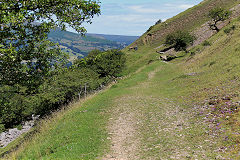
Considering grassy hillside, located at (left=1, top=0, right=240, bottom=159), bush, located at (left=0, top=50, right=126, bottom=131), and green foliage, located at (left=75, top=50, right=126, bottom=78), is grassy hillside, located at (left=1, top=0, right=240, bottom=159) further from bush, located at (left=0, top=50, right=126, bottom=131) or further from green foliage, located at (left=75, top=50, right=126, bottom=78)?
green foliage, located at (left=75, top=50, right=126, bottom=78)

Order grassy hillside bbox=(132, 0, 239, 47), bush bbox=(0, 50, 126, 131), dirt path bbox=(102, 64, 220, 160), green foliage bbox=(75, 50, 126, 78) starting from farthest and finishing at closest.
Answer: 1. grassy hillside bbox=(132, 0, 239, 47)
2. green foliage bbox=(75, 50, 126, 78)
3. bush bbox=(0, 50, 126, 131)
4. dirt path bbox=(102, 64, 220, 160)

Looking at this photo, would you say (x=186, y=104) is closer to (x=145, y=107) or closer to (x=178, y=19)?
(x=145, y=107)

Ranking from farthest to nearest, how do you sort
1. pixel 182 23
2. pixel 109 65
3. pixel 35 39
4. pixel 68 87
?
pixel 182 23, pixel 109 65, pixel 68 87, pixel 35 39

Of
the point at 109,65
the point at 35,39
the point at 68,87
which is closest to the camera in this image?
the point at 35,39

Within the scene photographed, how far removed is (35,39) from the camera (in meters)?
10.9

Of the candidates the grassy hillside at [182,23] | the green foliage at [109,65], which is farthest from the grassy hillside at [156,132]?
the grassy hillside at [182,23]

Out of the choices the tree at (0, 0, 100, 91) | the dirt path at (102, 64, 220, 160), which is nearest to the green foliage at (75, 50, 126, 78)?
the dirt path at (102, 64, 220, 160)

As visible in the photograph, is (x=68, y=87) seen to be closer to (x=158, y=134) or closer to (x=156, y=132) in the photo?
(x=156, y=132)

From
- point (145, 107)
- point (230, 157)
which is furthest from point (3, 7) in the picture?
point (145, 107)

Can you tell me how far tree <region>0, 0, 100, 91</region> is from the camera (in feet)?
31.5

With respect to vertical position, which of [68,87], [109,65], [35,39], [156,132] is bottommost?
[156,132]

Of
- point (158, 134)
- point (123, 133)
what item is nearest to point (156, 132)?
point (158, 134)

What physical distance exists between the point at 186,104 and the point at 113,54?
49719 millimetres

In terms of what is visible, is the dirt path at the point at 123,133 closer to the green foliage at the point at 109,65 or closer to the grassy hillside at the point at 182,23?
the green foliage at the point at 109,65
